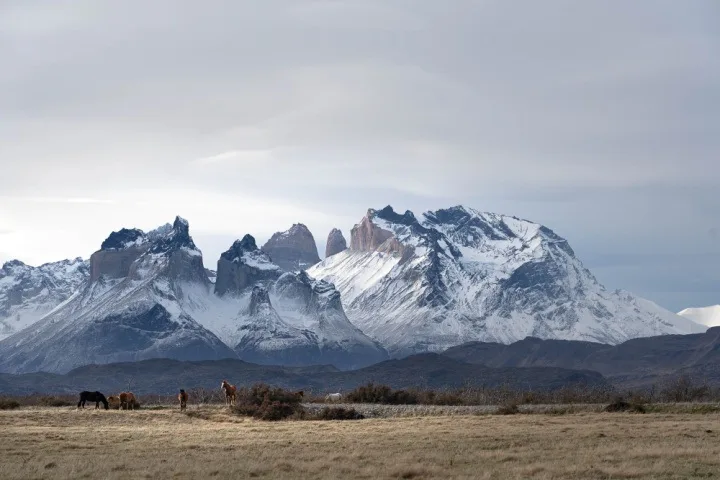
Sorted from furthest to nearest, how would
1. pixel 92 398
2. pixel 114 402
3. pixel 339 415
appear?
pixel 114 402 → pixel 92 398 → pixel 339 415

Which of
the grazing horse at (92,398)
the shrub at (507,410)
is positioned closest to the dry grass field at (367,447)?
the shrub at (507,410)

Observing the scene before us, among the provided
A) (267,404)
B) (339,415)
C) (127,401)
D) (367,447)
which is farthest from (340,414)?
(367,447)

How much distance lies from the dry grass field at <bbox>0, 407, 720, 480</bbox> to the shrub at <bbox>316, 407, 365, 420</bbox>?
13.9 ft

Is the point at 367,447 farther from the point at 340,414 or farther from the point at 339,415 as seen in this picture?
the point at 340,414

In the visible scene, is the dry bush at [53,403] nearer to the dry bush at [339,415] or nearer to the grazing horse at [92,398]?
the grazing horse at [92,398]

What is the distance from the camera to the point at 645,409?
82688mm

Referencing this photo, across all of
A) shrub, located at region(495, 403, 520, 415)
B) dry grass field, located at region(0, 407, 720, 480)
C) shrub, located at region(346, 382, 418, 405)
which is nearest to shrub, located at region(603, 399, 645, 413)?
dry grass field, located at region(0, 407, 720, 480)

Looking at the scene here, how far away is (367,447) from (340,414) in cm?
2503

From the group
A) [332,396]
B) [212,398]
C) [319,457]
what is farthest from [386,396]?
[319,457]

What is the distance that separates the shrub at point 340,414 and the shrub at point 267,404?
2.04m

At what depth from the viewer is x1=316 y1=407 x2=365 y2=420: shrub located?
80125mm

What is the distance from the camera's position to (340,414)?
8056 cm

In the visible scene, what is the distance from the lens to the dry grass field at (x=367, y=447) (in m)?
46.1

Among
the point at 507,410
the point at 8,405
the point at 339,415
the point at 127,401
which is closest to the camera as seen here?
the point at 339,415
